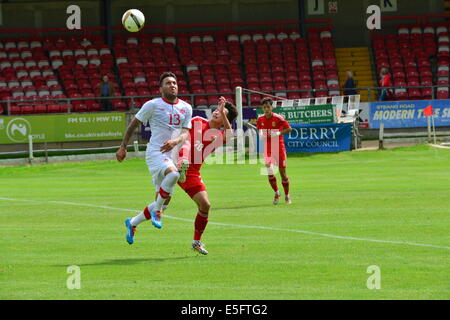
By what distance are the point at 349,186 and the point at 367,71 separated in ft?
79.1

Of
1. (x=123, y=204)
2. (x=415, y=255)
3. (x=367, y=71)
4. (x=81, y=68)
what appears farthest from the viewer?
(x=367, y=71)

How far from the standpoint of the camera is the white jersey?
1260 cm

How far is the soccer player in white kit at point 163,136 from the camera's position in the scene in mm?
12477

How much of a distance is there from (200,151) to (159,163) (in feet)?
Answer: 1.99

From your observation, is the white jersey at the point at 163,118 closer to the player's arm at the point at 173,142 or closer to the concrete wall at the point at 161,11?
the player's arm at the point at 173,142

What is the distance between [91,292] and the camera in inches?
378

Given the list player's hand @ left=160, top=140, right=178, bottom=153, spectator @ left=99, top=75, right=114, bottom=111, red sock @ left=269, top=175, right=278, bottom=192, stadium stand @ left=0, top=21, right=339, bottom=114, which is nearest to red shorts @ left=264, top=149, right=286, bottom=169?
red sock @ left=269, top=175, right=278, bottom=192

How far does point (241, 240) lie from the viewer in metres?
13.7

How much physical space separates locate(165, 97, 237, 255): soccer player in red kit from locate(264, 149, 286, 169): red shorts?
694 cm

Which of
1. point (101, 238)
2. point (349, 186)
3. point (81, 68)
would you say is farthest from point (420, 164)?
point (81, 68)

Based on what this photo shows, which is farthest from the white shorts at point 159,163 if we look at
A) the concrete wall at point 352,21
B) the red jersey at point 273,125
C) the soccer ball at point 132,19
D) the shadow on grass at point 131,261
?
the concrete wall at point 352,21

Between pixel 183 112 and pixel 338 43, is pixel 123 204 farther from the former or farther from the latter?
pixel 338 43

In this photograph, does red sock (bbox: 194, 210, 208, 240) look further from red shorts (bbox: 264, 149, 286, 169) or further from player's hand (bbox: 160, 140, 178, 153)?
red shorts (bbox: 264, 149, 286, 169)

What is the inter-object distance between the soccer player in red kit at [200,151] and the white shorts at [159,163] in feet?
0.58
